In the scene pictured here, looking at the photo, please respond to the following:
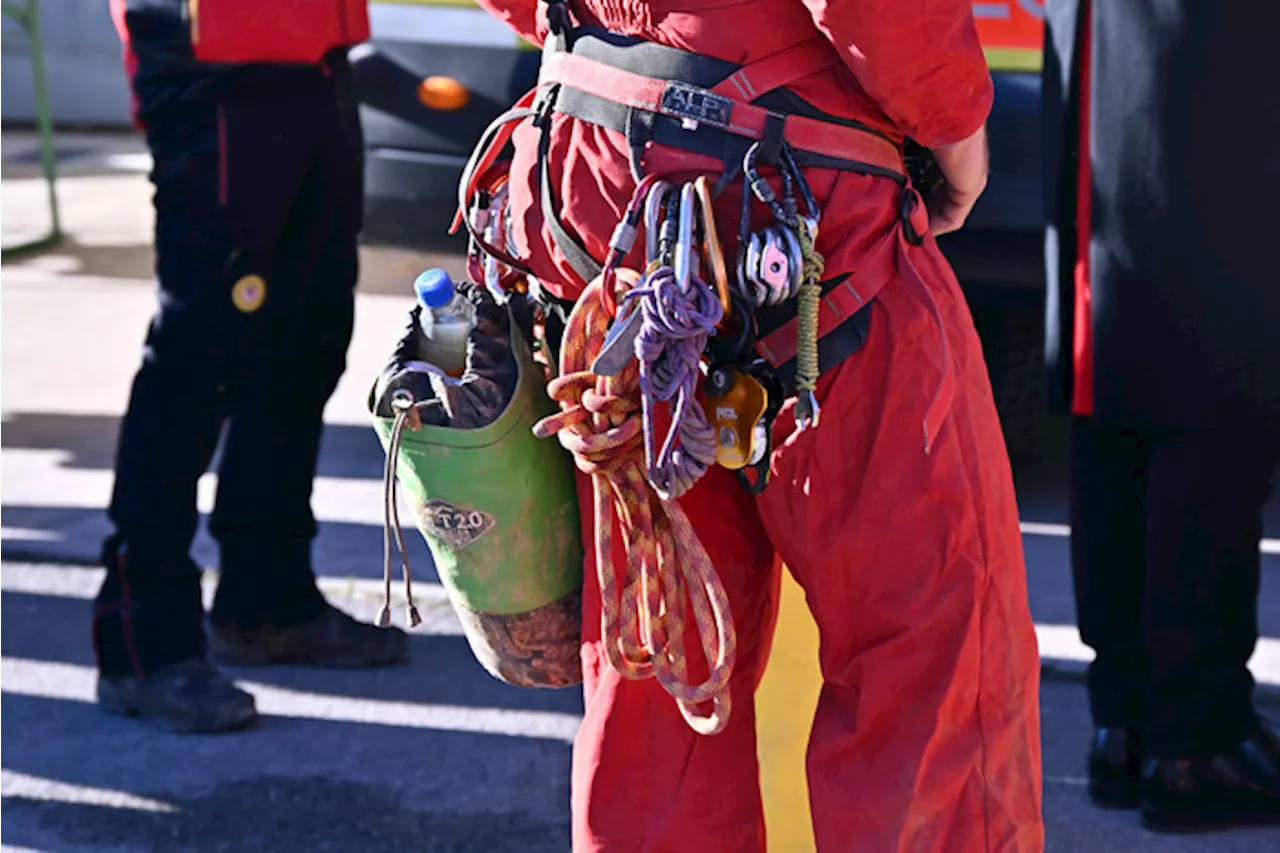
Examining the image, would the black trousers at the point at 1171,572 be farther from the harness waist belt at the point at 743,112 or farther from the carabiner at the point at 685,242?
the carabiner at the point at 685,242

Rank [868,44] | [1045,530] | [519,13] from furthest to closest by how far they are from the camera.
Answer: [1045,530]
[519,13]
[868,44]

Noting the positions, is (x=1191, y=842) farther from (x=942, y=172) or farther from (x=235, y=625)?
(x=235, y=625)

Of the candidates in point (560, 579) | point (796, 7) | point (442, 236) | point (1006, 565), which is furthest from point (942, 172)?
point (442, 236)

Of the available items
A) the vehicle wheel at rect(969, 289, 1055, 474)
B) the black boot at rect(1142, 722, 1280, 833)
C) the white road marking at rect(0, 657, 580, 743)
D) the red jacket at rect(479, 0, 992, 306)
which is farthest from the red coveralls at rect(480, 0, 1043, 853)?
the vehicle wheel at rect(969, 289, 1055, 474)

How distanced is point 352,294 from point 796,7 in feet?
6.37

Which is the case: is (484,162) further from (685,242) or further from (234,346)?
(234,346)

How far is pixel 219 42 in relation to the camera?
2.98 m

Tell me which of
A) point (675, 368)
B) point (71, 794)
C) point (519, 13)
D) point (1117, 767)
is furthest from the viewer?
point (71, 794)

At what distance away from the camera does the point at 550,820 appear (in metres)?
2.92

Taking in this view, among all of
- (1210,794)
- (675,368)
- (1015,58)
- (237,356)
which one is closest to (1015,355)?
(1015,58)

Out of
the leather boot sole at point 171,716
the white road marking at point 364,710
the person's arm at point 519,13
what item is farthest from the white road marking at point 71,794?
the person's arm at point 519,13

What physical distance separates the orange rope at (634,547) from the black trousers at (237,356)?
4.60ft

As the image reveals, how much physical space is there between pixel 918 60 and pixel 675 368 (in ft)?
1.37

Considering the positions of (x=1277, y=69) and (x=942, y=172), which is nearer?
(x=942, y=172)
